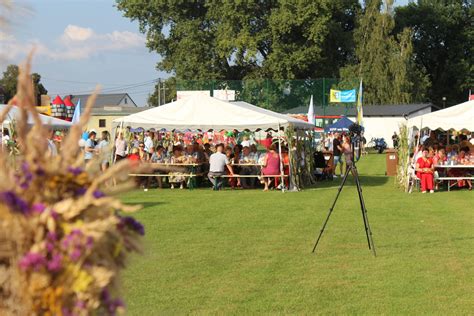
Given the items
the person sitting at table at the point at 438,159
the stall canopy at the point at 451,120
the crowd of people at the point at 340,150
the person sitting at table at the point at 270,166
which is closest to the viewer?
the crowd of people at the point at 340,150

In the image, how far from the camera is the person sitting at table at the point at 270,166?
2052cm

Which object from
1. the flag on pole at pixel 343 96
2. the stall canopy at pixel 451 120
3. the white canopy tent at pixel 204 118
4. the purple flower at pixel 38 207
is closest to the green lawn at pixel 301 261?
the purple flower at pixel 38 207

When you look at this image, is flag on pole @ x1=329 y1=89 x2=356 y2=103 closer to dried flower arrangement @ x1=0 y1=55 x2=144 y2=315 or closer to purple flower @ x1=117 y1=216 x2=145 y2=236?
purple flower @ x1=117 y1=216 x2=145 y2=236

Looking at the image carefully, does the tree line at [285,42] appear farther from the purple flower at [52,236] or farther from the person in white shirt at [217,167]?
the purple flower at [52,236]

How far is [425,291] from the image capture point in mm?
7641

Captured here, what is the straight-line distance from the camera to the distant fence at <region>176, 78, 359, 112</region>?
52.8 m

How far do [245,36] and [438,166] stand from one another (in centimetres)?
4003

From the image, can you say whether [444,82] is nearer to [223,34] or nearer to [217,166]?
[223,34]

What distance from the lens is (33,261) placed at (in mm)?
1815

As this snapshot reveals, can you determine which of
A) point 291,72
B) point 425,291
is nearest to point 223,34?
point 291,72

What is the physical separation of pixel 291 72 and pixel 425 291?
52.6 meters

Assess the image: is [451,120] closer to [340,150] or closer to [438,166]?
[438,166]

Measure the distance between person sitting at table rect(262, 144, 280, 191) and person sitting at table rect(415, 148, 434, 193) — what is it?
391cm

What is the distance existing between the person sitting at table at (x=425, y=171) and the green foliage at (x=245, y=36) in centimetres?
3962
